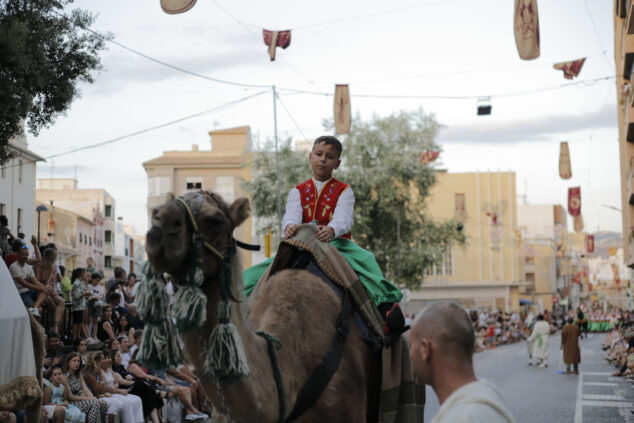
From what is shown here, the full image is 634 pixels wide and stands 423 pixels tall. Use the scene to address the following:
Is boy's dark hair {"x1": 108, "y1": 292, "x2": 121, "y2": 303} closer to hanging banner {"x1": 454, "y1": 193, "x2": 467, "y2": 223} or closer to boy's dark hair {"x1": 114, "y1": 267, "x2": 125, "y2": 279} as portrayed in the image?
boy's dark hair {"x1": 114, "y1": 267, "x2": 125, "y2": 279}

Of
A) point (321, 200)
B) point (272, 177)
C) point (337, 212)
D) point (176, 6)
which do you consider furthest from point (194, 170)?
point (337, 212)

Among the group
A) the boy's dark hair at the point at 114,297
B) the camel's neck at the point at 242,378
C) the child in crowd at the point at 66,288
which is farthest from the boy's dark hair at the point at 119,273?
the camel's neck at the point at 242,378

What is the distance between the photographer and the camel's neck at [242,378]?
4.30m

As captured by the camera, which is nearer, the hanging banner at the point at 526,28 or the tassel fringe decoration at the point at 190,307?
the tassel fringe decoration at the point at 190,307

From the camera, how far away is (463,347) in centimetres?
311

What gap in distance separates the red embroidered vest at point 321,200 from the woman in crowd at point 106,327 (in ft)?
33.0

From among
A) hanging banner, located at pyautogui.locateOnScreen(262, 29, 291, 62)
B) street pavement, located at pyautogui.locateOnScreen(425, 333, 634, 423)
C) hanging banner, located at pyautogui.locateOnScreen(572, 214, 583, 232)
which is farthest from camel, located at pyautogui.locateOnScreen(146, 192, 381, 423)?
hanging banner, located at pyautogui.locateOnScreen(572, 214, 583, 232)

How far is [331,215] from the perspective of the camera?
22.2 ft

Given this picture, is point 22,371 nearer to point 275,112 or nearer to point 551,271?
point 275,112

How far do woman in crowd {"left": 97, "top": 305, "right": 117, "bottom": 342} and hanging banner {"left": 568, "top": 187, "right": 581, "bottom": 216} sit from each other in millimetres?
41736

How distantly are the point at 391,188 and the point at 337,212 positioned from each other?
37033 mm

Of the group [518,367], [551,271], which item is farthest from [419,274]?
[551,271]

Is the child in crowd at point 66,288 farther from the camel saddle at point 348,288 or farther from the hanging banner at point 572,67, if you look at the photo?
the hanging banner at point 572,67

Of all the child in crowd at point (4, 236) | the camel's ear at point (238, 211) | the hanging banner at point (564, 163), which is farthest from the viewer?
the hanging banner at point (564, 163)
